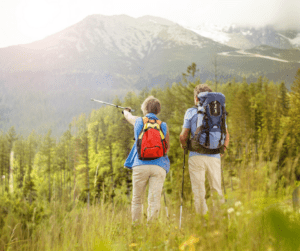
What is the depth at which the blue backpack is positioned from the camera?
3535mm

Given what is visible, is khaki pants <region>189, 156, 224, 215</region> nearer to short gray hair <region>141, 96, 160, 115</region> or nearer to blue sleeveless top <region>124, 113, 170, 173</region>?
blue sleeveless top <region>124, 113, 170, 173</region>

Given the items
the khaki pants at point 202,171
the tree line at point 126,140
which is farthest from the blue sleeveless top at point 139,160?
the tree line at point 126,140

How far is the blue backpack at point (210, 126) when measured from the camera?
3.54 metres

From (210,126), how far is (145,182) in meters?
1.25

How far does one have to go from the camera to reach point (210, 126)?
3574 mm

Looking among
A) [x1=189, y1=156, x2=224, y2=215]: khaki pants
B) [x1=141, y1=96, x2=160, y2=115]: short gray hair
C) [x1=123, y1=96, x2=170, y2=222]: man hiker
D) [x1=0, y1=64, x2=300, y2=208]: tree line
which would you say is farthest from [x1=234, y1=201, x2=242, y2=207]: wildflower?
[x1=141, y1=96, x2=160, y2=115]: short gray hair

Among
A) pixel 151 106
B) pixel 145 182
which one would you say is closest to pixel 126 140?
pixel 151 106

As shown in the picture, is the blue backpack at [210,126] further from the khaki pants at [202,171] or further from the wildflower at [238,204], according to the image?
the wildflower at [238,204]

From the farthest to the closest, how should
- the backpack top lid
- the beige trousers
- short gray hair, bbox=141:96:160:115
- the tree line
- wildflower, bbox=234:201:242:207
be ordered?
the tree line, short gray hair, bbox=141:96:160:115, the backpack top lid, the beige trousers, wildflower, bbox=234:201:242:207

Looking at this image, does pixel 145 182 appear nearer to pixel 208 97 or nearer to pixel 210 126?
pixel 210 126

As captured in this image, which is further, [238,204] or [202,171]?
[202,171]

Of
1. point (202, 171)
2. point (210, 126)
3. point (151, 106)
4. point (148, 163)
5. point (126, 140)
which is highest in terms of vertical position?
point (151, 106)

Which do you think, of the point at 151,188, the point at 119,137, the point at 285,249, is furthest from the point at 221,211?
the point at 119,137

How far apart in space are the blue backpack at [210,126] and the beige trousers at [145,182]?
648mm
